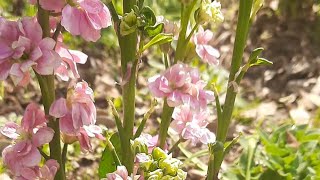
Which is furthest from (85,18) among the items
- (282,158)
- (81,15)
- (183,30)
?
(282,158)

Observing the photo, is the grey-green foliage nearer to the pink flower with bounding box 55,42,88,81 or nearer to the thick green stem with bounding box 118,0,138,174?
the thick green stem with bounding box 118,0,138,174

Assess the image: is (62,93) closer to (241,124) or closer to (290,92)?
(241,124)

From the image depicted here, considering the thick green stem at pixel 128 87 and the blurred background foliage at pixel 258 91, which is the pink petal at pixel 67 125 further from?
the blurred background foliage at pixel 258 91

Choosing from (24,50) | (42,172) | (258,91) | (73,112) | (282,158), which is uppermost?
(24,50)

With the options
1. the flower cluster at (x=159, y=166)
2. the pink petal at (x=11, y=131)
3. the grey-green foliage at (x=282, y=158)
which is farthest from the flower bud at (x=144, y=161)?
the grey-green foliage at (x=282, y=158)

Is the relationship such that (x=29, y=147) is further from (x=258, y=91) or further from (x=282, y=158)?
(x=258, y=91)

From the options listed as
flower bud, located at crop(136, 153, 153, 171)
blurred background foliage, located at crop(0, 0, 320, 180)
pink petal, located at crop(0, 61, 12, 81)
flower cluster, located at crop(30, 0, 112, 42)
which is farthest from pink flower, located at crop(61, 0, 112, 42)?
blurred background foliage, located at crop(0, 0, 320, 180)
